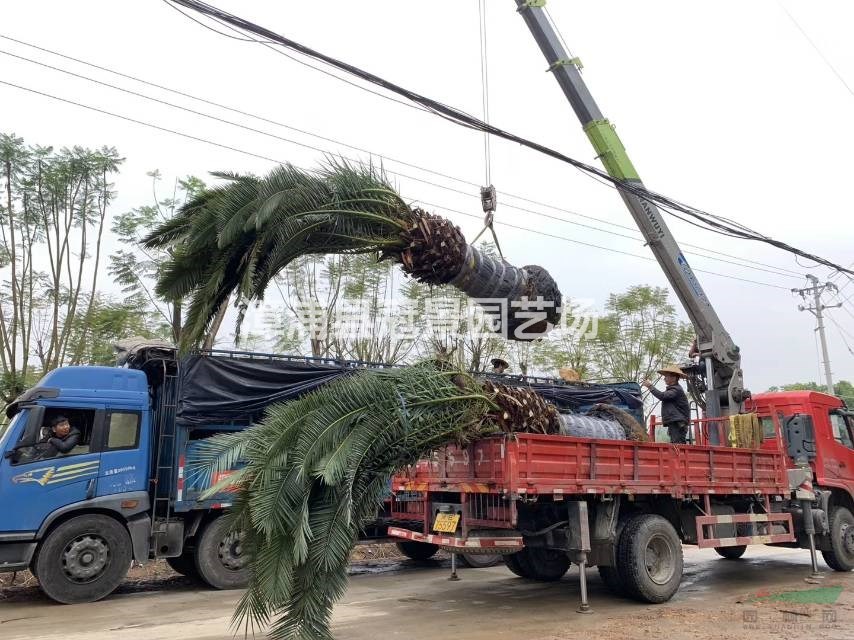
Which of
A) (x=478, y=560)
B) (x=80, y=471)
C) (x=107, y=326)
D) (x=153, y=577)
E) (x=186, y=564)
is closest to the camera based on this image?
(x=80, y=471)

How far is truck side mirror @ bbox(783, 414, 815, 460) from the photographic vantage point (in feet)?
35.3

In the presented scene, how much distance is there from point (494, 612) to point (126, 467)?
5202 mm

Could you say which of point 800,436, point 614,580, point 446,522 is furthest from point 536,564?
point 800,436

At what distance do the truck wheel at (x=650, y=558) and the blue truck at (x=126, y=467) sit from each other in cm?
301

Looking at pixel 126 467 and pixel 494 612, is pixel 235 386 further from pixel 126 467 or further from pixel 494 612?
pixel 494 612

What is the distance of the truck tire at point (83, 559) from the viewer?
843 cm

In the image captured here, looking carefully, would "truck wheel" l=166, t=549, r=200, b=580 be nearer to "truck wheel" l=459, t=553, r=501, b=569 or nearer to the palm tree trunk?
"truck wheel" l=459, t=553, r=501, b=569

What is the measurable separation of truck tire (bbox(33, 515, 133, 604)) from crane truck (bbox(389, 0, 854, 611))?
3642 millimetres

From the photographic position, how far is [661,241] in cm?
1132

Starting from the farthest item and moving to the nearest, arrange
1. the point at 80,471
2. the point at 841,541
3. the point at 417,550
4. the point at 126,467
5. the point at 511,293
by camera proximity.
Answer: the point at 417,550
the point at 841,541
the point at 126,467
the point at 80,471
the point at 511,293

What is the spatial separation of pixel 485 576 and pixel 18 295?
1286 cm

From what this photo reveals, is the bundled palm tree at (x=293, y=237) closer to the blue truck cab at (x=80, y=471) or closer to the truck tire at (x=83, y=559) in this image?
the blue truck cab at (x=80, y=471)

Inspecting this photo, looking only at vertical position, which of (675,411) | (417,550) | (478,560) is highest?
(675,411)

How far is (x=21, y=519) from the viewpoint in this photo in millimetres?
8359
